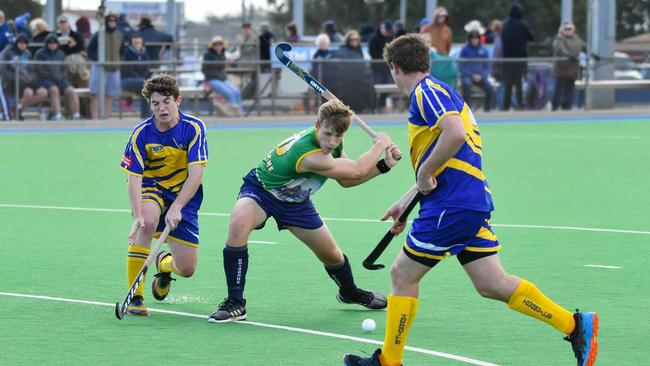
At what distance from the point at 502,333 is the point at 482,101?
19771 mm

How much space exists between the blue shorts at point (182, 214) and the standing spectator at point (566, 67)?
19919mm

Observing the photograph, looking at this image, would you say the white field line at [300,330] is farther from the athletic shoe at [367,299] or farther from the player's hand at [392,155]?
the player's hand at [392,155]

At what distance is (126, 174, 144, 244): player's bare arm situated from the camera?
8500mm

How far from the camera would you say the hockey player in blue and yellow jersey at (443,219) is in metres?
6.68

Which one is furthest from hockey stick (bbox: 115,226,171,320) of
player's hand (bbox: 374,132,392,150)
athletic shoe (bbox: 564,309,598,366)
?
athletic shoe (bbox: 564,309,598,366)

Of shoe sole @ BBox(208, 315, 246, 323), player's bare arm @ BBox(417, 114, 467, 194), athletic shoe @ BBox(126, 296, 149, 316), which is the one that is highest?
player's bare arm @ BBox(417, 114, 467, 194)

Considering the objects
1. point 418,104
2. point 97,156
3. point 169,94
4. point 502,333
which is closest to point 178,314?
point 169,94

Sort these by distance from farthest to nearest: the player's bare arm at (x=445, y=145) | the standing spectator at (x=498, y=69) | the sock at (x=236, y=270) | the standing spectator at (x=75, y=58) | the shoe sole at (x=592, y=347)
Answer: the standing spectator at (x=498, y=69)
the standing spectator at (x=75, y=58)
the sock at (x=236, y=270)
the shoe sole at (x=592, y=347)
the player's bare arm at (x=445, y=145)

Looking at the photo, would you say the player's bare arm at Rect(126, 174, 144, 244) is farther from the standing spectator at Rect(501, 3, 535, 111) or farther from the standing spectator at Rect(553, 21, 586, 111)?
the standing spectator at Rect(553, 21, 586, 111)

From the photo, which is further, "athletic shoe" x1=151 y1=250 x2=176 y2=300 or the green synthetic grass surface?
"athletic shoe" x1=151 y1=250 x2=176 y2=300

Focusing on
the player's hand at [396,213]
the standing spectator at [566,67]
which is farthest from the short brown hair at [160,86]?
the standing spectator at [566,67]

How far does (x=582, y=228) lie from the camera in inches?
489

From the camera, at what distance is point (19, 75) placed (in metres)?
23.8

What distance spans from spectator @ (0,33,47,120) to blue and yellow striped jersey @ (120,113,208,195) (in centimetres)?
1547
